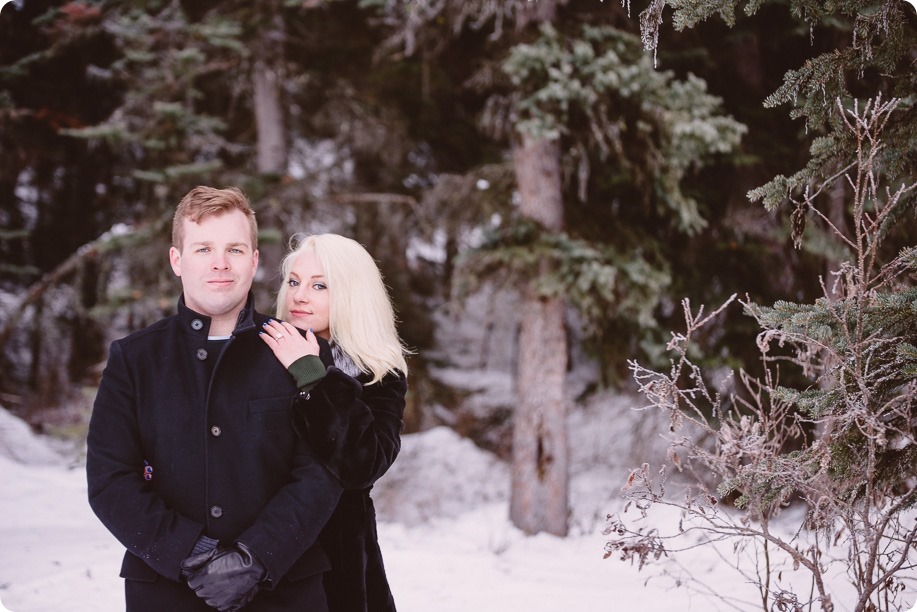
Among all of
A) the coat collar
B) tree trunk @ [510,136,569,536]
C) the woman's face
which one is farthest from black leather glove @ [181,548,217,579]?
tree trunk @ [510,136,569,536]

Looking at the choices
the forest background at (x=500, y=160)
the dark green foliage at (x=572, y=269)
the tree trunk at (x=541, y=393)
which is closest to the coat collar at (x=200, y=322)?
the forest background at (x=500, y=160)

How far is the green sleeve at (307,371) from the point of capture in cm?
262

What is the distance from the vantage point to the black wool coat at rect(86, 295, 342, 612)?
2402mm

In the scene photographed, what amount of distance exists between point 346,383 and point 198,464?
62 centimetres

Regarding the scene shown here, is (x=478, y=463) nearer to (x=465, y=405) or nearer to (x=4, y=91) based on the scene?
(x=465, y=405)

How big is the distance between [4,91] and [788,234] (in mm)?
9061

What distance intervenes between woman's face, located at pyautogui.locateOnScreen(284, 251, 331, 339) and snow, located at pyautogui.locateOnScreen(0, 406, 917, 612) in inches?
92.1

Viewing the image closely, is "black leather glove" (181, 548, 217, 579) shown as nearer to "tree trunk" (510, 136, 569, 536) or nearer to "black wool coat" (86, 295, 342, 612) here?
"black wool coat" (86, 295, 342, 612)

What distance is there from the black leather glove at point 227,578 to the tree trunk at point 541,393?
5.58 meters

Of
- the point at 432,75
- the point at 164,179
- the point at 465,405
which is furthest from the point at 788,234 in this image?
the point at 465,405

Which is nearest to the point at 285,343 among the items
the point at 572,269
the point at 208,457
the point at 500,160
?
the point at 208,457

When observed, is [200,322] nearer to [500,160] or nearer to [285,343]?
[285,343]

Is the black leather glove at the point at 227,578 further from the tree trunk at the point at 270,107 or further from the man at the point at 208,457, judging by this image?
the tree trunk at the point at 270,107

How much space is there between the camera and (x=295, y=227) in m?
9.10
